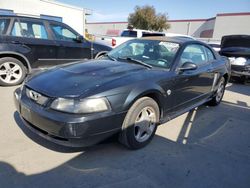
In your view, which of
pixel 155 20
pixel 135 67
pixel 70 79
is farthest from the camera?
pixel 155 20

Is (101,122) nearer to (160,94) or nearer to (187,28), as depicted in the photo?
(160,94)

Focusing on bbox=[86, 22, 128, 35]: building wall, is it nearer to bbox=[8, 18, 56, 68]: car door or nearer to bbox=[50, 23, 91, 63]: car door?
bbox=[50, 23, 91, 63]: car door

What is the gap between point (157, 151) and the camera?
3.06 meters

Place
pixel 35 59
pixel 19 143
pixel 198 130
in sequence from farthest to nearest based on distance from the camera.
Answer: pixel 35 59, pixel 198 130, pixel 19 143

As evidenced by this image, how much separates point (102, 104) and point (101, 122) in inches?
7.9

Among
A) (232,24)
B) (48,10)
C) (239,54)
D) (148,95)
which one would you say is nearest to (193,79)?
(148,95)

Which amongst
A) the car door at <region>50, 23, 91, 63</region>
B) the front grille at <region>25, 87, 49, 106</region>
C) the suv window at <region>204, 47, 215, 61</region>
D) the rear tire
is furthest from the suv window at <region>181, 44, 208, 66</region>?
the car door at <region>50, 23, 91, 63</region>

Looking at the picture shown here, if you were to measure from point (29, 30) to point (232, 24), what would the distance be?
30522 mm

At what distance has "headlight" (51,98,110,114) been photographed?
2.40 m

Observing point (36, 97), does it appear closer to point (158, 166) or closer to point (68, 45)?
point (158, 166)

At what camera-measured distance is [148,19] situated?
34.5 meters

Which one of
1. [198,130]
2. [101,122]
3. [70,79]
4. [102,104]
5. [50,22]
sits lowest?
[198,130]

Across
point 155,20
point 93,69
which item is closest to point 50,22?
point 93,69

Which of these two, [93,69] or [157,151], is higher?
[93,69]
